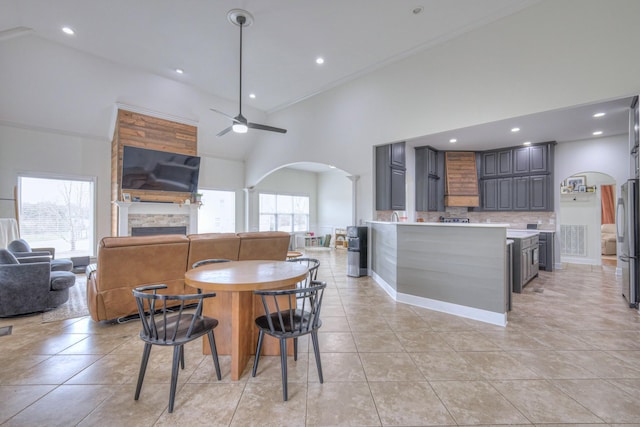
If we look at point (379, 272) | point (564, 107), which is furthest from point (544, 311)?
point (564, 107)

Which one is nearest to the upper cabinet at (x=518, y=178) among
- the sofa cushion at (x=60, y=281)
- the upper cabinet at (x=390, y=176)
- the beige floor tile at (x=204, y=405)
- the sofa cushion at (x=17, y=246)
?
the upper cabinet at (x=390, y=176)

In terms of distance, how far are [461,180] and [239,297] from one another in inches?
241

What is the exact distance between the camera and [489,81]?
4242mm

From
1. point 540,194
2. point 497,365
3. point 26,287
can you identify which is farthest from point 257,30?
point 540,194

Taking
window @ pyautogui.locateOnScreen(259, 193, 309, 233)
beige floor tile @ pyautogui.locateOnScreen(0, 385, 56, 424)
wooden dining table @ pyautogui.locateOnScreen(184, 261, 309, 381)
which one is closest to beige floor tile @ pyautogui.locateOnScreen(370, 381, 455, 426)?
wooden dining table @ pyautogui.locateOnScreen(184, 261, 309, 381)

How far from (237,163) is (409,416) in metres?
8.48

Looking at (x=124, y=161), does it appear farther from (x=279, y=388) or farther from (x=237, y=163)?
(x=279, y=388)

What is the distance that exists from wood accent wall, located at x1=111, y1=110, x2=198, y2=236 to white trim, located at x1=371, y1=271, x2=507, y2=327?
232 inches

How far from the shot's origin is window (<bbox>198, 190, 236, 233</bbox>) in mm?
8336

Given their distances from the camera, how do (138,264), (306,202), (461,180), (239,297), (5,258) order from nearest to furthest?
(239,297)
(138,264)
(5,258)
(461,180)
(306,202)

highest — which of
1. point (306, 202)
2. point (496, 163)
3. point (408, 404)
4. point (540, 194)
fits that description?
point (496, 163)

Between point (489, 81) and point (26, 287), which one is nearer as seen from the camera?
point (26, 287)

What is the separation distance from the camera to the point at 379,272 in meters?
5.07

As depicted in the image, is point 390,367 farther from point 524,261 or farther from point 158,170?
point 158,170
